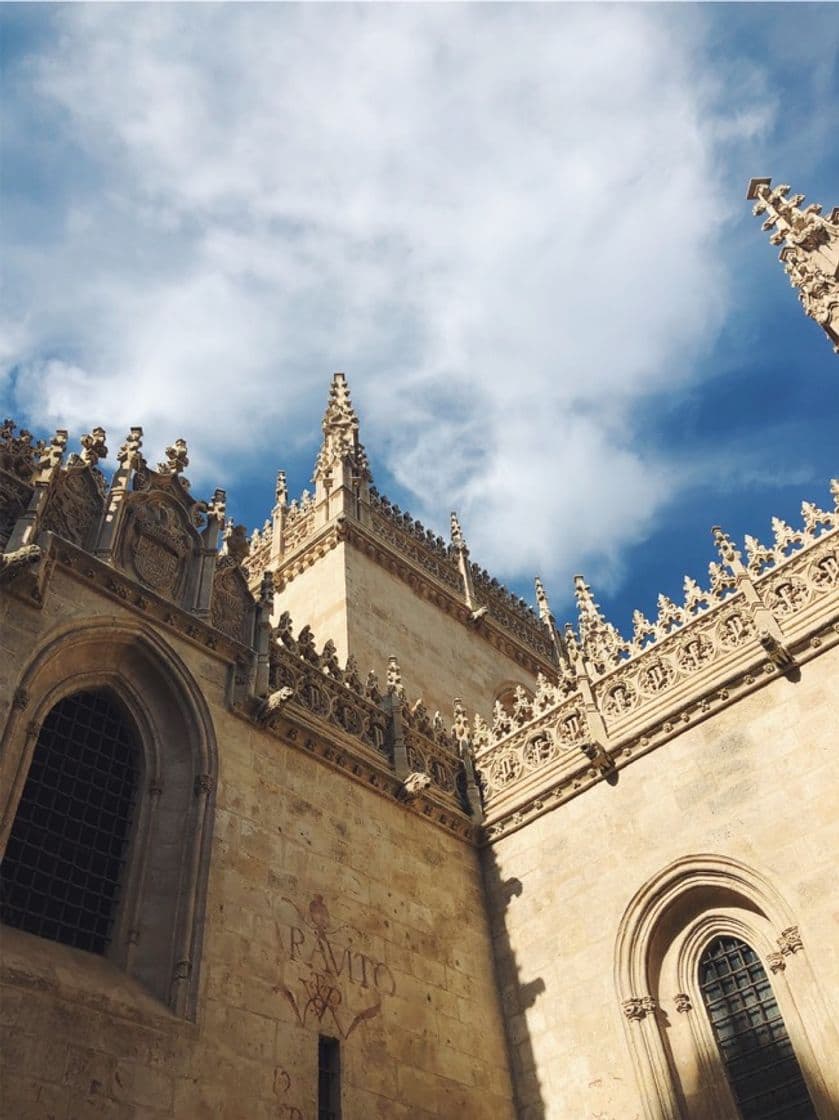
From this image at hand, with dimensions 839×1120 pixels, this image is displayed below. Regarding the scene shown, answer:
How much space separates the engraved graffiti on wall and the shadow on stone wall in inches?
86.5

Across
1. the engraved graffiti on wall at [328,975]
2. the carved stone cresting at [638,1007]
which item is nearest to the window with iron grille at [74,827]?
the engraved graffiti on wall at [328,975]

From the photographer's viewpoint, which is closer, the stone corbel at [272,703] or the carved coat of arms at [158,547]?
the stone corbel at [272,703]

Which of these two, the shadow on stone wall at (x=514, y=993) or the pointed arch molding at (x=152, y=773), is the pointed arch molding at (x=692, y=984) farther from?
the pointed arch molding at (x=152, y=773)

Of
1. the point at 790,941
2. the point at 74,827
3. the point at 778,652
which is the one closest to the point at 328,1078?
the point at 74,827

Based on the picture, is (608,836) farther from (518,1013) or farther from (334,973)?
(334,973)

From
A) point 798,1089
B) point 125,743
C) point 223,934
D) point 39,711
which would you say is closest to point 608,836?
point 798,1089

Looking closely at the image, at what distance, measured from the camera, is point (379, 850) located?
1252cm

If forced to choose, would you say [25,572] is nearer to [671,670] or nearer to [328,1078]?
[328,1078]

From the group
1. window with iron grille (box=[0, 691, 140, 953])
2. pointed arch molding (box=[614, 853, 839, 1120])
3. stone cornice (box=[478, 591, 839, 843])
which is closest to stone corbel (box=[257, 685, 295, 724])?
window with iron grille (box=[0, 691, 140, 953])

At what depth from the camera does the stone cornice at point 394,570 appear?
21.4 metres

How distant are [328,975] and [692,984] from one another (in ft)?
14.9

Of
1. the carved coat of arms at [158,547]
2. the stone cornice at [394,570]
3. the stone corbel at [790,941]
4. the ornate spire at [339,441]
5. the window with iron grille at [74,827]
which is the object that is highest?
the ornate spire at [339,441]

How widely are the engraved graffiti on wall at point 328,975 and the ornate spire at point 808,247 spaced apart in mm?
10786

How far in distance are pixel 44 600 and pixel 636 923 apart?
8.21 metres
